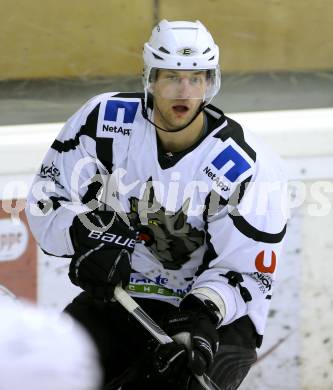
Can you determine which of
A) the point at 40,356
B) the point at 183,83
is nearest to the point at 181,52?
the point at 183,83

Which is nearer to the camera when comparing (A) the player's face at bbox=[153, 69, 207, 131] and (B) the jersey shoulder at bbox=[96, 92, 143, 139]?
(A) the player's face at bbox=[153, 69, 207, 131]

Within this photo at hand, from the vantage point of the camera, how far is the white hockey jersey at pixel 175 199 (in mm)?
2352

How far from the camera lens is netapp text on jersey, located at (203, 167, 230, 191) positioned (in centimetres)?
235

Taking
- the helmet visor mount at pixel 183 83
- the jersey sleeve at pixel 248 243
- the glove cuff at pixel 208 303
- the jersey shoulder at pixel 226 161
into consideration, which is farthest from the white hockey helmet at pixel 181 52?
the glove cuff at pixel 208 303

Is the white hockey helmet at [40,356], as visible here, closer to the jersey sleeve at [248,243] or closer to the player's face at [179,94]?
the jersey sleeve at [248,243]

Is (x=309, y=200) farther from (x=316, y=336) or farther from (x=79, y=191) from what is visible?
(x=79, y=191)

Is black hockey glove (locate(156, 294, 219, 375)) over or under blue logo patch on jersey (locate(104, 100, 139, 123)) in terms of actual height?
under

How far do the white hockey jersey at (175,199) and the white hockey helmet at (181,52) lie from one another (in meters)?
0.11

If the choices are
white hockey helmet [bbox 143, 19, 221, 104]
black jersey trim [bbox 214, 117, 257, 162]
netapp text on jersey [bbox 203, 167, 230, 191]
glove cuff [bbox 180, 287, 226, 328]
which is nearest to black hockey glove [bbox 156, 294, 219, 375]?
glove cuff [bbox 180, 287, 226, 328]

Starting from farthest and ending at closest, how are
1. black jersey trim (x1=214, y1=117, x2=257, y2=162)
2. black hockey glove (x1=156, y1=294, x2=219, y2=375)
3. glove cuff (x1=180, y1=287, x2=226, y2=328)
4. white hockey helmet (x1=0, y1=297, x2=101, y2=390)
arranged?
black jersey trim (x1=214, y1=117, x2=257, y2=162) → glove cuff (x1=180, y1=287, x2=226, y2=328) → black hockey glove (x1=156, y1=294, x2=219, y2=375) → white hockey helmet (x1=0, y1=297, x2=101, y2=390)

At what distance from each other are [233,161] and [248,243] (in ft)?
0.62

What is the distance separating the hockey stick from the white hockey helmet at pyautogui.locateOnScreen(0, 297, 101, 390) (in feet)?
0.51

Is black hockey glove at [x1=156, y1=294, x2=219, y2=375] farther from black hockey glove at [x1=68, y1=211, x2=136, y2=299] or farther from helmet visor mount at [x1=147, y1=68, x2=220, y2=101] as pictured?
helmet visor mount at [x1=147, y1=68, x2=220, y2=101]

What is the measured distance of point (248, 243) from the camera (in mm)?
2348
